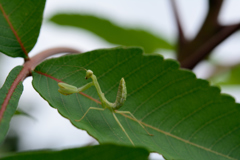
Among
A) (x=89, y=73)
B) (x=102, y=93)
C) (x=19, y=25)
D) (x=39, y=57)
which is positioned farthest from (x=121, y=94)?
(x=19, y=25)

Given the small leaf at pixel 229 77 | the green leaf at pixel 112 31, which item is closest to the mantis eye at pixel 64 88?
the green leaf at pixel 112 31

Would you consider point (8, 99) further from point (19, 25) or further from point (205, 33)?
point (205, 33)

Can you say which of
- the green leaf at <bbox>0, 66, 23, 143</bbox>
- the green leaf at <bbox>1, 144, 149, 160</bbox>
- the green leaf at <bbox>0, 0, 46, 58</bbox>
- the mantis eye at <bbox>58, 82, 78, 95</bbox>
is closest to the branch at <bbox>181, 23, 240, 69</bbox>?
the mantis eye at <bbox>58, 82, 78, 95</bbox>

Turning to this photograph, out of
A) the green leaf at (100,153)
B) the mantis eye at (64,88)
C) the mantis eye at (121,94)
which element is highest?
the mantis eye at (121,94)

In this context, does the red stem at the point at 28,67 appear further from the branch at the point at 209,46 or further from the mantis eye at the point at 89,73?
the branch at the point at 209,46

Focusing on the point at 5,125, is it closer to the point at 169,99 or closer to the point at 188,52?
the point at 169,99

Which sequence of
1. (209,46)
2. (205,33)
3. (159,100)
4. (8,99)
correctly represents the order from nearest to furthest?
(8,99) → (159,100) → (209,46) → (205,33)
